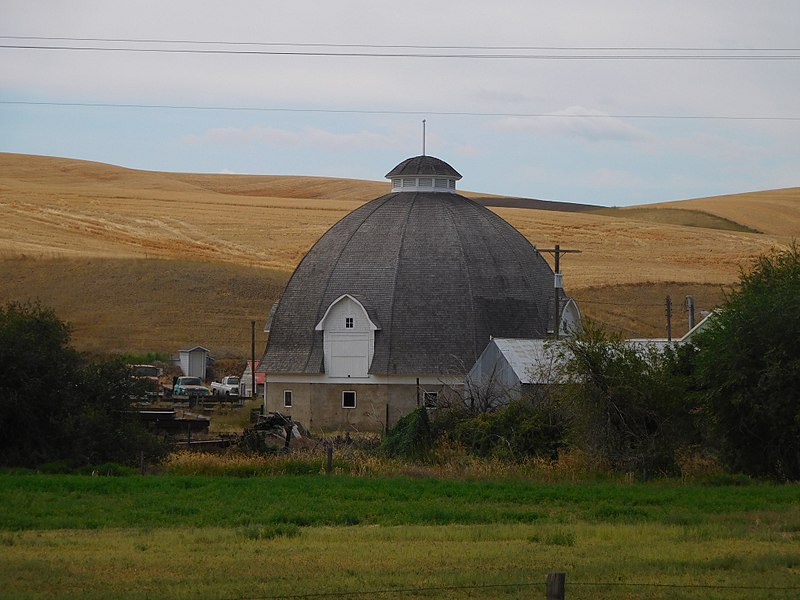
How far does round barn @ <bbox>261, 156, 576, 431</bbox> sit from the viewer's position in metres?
48.9

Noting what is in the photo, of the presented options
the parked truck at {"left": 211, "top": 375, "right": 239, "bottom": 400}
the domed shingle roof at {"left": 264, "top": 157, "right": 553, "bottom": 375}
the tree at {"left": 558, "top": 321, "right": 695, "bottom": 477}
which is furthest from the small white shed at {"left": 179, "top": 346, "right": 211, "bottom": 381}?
the tree at {"left": 558, "top": 321, "right": 695, "bottom": 477}

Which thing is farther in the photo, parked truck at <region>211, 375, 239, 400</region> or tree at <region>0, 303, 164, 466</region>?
parked truck at <region>211, 375, 239, 400</region>

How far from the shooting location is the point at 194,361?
74.4 metres

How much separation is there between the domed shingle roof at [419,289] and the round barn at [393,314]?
0.05 m

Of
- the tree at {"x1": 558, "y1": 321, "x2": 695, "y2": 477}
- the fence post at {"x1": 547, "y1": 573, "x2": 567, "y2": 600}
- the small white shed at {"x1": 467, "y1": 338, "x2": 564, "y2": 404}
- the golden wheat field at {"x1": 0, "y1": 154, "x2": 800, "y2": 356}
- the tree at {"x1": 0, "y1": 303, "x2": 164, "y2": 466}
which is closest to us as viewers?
the fence post at {"x1": 547, "y1": 573, "x2": 567, "y2": 600}

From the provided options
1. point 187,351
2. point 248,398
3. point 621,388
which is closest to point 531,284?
point 248,398

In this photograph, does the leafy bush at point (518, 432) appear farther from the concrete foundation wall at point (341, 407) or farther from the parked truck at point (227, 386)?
the parked truck at point (227, 386)

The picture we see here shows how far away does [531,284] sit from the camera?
170ft

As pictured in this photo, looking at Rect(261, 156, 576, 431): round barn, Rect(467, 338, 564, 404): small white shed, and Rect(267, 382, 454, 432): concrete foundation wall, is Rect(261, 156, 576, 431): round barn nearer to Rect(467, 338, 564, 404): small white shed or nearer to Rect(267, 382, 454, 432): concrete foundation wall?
Rect(267, 382, 454, 432): concrete foundation wall

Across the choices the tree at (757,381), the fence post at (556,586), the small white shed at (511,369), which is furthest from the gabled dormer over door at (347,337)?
the fence post at (556,586)

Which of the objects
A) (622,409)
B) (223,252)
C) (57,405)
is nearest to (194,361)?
(223,252)

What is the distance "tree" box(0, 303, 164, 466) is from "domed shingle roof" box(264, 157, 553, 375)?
17953mm

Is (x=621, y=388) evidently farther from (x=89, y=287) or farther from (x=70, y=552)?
(x=89, y=287)

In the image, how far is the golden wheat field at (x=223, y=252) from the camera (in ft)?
271
